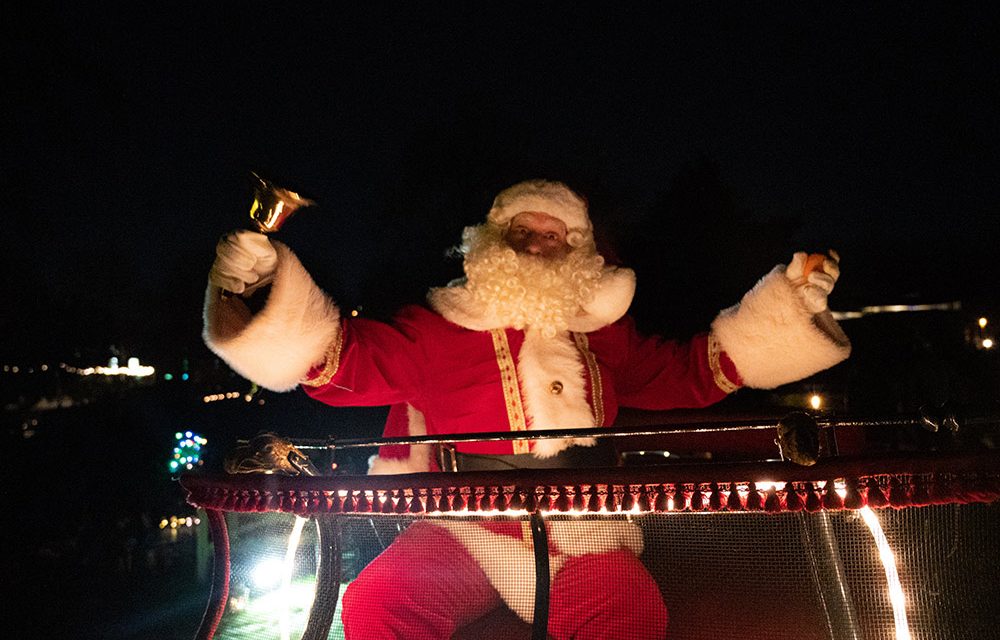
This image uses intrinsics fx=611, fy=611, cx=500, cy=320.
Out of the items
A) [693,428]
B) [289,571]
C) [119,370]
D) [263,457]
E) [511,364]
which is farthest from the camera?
[119,370]

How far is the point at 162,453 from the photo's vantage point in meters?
10.9

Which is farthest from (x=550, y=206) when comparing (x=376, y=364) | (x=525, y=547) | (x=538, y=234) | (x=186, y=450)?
(x=186, y=450)

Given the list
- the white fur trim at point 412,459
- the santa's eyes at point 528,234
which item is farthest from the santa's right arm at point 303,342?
the santa's eyes at point 528,234

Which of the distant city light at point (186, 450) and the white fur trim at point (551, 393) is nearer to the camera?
the white fur trim at point (551, 393)

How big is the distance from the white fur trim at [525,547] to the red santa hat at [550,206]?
1446 millimetres

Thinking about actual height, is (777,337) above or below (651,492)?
above

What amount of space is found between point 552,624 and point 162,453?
1109 centimetres

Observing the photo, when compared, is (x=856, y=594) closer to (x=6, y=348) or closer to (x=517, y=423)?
(x=517, y=423)

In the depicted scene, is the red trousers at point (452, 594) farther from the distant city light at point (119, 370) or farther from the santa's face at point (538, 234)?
the distant city light at point (119, 370)

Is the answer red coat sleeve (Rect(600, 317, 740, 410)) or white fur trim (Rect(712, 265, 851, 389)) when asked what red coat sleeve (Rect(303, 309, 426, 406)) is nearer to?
red coat sleeve (Rect(600, 317, 740, 410))

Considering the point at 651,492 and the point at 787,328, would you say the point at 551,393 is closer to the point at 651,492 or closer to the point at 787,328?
the point at 787,328

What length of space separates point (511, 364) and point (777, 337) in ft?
3.32

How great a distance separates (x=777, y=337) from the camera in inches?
90.9

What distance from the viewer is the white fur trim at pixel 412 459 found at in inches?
98.8
